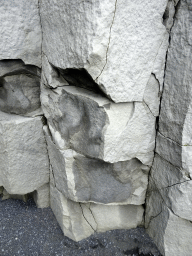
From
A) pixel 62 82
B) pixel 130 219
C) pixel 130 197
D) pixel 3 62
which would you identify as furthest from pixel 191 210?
pixel 3 62

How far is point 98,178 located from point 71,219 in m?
0.39

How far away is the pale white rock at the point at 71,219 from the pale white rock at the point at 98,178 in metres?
0.12

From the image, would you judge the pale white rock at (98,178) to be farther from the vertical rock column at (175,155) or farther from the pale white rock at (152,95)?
the pale white rock at (152,95)

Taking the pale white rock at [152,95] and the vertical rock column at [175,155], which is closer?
the vertical rock column at [175,155]

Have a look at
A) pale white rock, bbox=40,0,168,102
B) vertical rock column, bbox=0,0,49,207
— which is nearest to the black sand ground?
vertical rock column, bbox=0,0,49,207

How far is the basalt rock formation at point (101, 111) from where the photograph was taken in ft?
2.72

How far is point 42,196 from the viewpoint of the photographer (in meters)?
1.55

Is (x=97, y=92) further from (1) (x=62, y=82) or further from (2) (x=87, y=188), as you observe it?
(2) (x=87, y=188)

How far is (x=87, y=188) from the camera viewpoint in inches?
47.6

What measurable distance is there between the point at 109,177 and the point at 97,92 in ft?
1.52

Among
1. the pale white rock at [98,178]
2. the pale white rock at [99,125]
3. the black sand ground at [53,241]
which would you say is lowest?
the black sand ground at [53,241]

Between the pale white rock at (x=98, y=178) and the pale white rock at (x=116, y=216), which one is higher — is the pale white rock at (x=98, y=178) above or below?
above

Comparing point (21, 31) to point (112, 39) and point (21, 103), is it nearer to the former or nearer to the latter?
point (21, 103)

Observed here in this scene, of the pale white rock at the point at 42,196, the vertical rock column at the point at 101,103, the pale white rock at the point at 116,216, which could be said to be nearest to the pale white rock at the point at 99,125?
the vertical rock column at the point at 101,103
